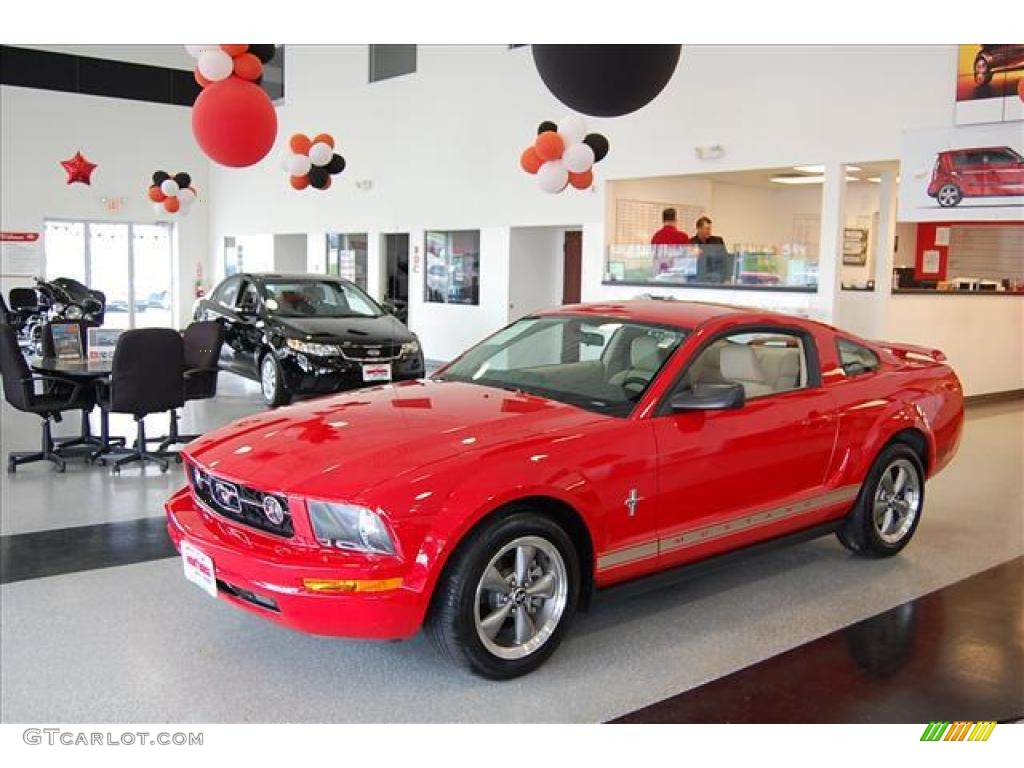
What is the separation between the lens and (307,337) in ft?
28.9

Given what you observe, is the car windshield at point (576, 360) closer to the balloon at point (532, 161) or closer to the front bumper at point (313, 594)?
the front bumper at point (313, 594)

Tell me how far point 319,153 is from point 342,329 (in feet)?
13.8

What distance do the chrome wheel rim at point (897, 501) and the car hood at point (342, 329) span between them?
5546mm

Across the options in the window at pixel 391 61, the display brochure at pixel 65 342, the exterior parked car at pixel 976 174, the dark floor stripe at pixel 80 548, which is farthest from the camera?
the window at pixel 391 61

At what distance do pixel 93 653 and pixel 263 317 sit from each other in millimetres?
6318

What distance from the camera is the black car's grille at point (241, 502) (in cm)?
301

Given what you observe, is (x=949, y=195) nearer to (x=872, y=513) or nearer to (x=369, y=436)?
(x=872, y=513)

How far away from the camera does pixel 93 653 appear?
338cm

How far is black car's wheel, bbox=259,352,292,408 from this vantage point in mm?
9023

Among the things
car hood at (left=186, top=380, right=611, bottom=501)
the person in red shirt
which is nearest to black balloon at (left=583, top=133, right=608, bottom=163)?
the person in red shirt

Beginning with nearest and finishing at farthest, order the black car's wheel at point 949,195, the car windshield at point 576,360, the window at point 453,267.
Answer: the car windshield at point 576,360
the black car's wheel at point 949,195
the window at point 453,267

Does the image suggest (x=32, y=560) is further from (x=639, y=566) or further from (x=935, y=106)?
(x=935, y=106)

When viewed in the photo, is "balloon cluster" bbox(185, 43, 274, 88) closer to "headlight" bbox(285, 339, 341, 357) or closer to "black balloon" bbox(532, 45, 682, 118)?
"headlight" bbox(285, 339, 341, 357)

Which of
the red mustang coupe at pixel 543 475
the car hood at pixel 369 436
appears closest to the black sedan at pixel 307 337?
the red mustang coupe at pixel 543 475
